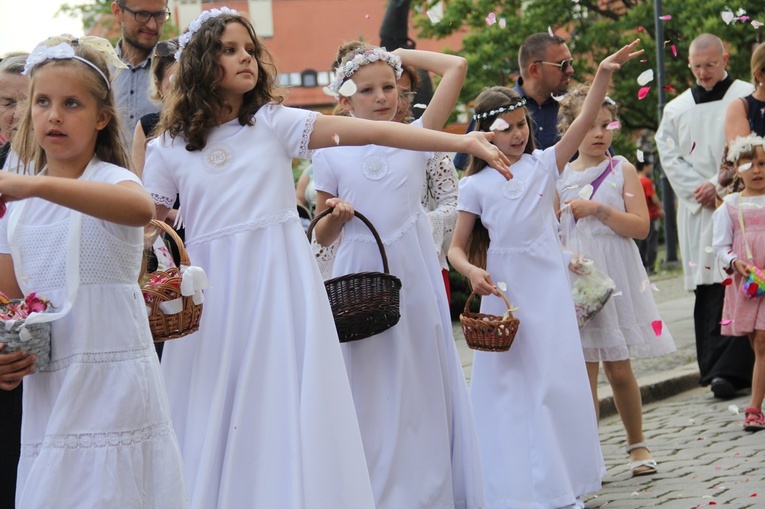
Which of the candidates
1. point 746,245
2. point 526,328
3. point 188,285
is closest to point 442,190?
point 526,328

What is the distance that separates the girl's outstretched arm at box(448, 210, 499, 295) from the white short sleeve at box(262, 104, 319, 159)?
4.94 ft

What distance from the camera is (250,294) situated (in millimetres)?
4699

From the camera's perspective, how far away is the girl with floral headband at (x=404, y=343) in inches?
222

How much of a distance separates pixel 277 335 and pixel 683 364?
23.2 ft

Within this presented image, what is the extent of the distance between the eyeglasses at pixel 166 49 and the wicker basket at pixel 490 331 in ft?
6.01

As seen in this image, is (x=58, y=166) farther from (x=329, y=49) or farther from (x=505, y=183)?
(x=329, y=49)

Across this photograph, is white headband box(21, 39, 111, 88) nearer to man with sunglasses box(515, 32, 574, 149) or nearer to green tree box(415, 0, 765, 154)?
man with sunglasses box(515, 32, 574, 149)

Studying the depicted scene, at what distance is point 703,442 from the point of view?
24.6ft

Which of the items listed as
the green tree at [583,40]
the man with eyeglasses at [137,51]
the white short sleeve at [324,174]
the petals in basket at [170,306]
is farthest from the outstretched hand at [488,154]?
the green tree at [583,40]

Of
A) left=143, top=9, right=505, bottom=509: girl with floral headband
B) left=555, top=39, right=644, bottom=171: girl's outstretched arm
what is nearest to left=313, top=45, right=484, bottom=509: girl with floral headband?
left=555, top=39, right=644, bottom=171: girl's outstretched arm

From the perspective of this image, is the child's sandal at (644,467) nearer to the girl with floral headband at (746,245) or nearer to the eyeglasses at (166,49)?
the girl with floral headband at (746,245)

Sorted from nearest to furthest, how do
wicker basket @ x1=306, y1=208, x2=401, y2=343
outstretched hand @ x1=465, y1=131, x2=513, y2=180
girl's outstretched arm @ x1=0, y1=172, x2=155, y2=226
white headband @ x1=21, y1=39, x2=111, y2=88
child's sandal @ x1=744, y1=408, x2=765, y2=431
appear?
girl's outstretched arm @ x1=0, y1=172, x2=155, y2=226 → white headband @ x1=21, y1=39, x2=111, y2=88 → outstretched hand @ x1=465, y1=131, x2=513, y2=180 → wicker basket @ x1=306, y1=208, x2=401, y2=343 → child's sandal @ x1=744, y1=408, x2=765, y2=431

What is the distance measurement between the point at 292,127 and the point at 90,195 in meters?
1.41

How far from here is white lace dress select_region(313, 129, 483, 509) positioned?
5.62 meters
